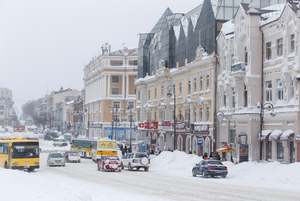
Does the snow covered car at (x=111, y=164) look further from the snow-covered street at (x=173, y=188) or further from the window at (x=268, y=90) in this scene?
the window at (x=268, y=90)

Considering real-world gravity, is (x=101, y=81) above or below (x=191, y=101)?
above

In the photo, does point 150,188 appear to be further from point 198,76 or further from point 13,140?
point 198,76

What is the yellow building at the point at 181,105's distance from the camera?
52.2 meters

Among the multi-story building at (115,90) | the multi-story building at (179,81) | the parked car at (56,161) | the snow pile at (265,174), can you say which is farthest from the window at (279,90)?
the multi-story building at (115,90)

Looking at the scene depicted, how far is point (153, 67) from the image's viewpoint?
73500 mm

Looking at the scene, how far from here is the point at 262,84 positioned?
40.9 m

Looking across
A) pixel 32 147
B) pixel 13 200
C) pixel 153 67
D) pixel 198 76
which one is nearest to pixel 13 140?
pixel 32 147

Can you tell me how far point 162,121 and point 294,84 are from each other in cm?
2855

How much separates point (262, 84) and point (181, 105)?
20.6 m

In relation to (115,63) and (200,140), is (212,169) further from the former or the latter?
(115,63)

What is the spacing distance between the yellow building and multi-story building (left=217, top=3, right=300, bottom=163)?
4.36m

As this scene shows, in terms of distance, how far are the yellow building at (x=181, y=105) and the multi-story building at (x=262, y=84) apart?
436 centimetres

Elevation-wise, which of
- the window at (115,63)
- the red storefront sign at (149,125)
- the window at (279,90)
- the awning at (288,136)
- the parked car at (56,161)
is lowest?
the parked car at (56,161)

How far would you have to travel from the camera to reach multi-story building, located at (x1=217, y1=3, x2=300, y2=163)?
36406 millimetres
